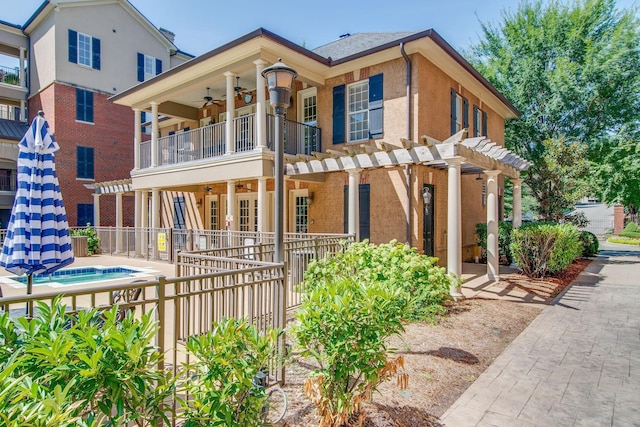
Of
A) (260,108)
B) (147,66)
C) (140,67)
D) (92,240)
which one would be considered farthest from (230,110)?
(147,66)

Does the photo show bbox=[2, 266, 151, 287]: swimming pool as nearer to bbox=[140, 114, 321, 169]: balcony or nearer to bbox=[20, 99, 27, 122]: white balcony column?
bbox=[140, 114, 321, 169]: balcony

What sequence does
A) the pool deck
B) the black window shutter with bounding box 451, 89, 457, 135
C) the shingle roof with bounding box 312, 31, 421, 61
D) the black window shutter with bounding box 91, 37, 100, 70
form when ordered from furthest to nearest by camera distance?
the black window shutter with bounding box 91, 37, 100, 70, the black window shutter with bounding box 451, 89, 457, 135, the shingle roof with bounding box 312, 31, 421, 61, the pool deck

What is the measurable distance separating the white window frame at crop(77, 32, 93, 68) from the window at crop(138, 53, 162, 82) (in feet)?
9.86

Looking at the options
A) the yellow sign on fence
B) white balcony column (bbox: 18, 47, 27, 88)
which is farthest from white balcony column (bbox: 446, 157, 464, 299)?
white balcony column (bbox: 18, 47, 27, 88)

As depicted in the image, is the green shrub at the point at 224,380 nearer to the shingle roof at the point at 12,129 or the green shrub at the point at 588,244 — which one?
the green shrub at the point at 588,244

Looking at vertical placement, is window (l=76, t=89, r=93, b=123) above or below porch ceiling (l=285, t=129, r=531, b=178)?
above

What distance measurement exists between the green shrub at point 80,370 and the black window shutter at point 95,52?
25153mm

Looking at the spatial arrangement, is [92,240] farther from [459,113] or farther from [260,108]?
[459,113]

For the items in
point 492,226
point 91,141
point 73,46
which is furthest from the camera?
point 91,141

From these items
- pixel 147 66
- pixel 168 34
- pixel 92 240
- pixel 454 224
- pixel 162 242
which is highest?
pixel 168 34

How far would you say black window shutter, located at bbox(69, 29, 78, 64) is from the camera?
70.0 ft

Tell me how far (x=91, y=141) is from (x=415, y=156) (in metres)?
20.7

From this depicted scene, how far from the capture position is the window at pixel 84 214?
69.8 feet

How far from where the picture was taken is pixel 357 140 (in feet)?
38.5
